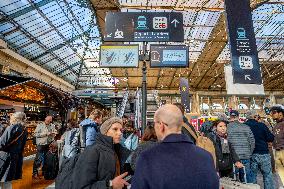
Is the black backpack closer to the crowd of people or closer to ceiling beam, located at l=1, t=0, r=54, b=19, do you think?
the crowd of people

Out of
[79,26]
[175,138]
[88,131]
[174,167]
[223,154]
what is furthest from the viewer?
[79,26]

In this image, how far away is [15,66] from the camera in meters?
15.4

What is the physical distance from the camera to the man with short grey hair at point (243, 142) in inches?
199

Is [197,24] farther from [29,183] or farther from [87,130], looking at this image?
[29,183]

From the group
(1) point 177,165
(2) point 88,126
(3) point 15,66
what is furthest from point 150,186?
(3) point 15,66

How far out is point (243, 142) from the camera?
199 inches

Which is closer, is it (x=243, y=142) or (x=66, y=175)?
(x=66, y=175)

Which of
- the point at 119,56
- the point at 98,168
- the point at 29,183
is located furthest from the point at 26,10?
the point at 98,168

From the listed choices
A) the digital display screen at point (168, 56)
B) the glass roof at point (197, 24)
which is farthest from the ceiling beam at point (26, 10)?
the digital display screen at point (168, 56)

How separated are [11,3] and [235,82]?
461 inches

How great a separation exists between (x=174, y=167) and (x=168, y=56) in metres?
5.18

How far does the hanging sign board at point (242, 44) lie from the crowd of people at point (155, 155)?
116 cm

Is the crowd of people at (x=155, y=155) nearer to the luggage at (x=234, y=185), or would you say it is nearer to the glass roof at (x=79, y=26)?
the luggage at (x=234, y=185)

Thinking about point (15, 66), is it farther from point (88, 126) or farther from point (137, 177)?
point (137, 177)
